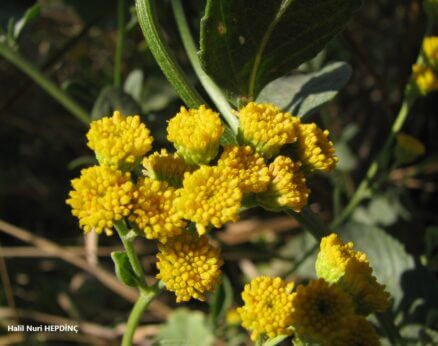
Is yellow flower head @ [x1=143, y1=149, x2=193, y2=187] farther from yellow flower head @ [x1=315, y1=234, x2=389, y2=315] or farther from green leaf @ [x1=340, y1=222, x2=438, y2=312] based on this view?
green leaf @ [x1=340, y1=222, x2=438, y2=312]

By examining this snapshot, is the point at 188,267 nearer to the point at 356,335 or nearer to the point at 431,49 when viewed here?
the point at 356,335

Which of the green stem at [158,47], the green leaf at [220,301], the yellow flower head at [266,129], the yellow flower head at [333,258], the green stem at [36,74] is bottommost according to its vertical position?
the yellow flower head at [333,258]

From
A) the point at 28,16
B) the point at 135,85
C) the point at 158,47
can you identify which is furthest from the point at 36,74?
the point at 158,47

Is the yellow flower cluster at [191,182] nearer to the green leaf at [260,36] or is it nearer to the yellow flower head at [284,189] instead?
the yellow flower head at [284,189]

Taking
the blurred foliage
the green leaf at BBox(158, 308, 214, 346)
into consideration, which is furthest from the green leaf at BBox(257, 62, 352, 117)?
the green leaf at BBox(158, 308, 214, 346)

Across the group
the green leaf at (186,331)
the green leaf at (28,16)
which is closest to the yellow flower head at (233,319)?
the green leaf at (186,331)

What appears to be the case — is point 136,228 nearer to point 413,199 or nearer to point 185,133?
point 185,133
